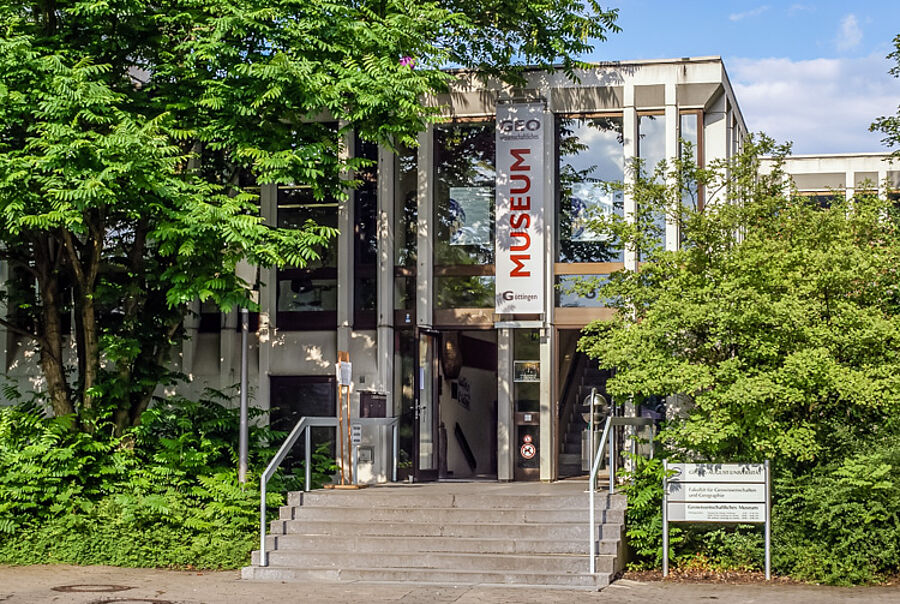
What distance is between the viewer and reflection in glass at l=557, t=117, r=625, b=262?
17969 mm

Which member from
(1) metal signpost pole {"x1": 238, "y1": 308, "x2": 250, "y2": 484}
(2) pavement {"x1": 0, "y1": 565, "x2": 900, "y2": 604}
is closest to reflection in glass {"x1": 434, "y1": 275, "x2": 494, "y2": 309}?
(1) metal signpost pole {"x1": 238, "y1": 308, "x2": 250, "y2": 484}

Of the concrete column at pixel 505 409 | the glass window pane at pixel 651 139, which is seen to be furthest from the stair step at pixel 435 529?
the glass window pane at pixel 651 139

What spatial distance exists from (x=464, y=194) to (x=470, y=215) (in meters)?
0.37

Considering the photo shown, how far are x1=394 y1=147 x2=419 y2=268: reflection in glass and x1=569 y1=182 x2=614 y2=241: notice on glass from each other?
2606 millimetres

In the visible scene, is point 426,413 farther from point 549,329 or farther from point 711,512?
point 711,512

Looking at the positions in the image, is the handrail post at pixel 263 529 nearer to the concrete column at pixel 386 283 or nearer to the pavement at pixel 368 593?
the pavement at pixel 368 593

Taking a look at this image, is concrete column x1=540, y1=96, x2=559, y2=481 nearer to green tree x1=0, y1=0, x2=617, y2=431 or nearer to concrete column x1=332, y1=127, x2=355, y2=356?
green tree x1=0, y1=0, x2=617, y2=431

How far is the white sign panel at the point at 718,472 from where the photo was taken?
497 inches

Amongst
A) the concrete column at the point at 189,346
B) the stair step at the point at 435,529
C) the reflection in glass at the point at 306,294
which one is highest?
the reflection in glass at the point at 306,294

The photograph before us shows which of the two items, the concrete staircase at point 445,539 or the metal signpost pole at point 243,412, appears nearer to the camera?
the concrete staircase at point 445,539

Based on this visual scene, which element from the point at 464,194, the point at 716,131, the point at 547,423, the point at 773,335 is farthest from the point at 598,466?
the point at 716,131

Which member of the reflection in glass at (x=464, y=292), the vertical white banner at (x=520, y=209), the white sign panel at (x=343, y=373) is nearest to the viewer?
the white sign panel at (x=343, y=373)

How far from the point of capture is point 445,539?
43.0 ft

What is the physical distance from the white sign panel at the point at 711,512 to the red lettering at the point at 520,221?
6.33 m
